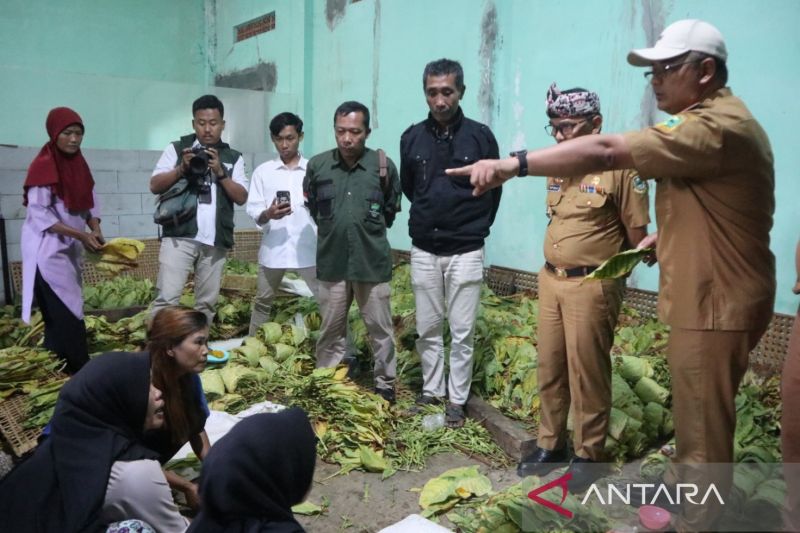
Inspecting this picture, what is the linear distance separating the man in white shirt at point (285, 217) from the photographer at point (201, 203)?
19 centimetres

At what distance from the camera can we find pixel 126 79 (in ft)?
27.3

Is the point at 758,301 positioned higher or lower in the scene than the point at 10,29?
lower

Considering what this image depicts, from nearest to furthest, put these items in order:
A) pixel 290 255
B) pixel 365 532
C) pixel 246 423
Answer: pixel 246 423 < pixel 365 532 < pixel 290 255

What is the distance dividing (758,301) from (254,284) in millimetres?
5398

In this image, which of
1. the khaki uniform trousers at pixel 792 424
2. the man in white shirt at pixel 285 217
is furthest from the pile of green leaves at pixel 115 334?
the khaki uniform trousers at pixel 792 424

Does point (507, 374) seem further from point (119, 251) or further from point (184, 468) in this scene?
point (119, 251)

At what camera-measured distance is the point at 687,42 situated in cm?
192

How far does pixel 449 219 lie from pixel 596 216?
1.04m

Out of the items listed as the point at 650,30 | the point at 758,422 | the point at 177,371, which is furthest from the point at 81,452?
the point at 650,30

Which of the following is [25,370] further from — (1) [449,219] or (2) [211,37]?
(2) [211,37]

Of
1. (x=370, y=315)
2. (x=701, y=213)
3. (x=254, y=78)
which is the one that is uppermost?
(x=254, y=78)

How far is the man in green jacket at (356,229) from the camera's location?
3947mm

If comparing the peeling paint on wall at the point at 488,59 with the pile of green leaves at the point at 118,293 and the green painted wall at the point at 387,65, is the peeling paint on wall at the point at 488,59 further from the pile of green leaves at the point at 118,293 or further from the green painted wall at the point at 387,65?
the pile of green leaves at the point at 118,293

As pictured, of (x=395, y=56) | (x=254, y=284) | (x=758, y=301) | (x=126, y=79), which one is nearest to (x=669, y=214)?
(x=758, y=301)
